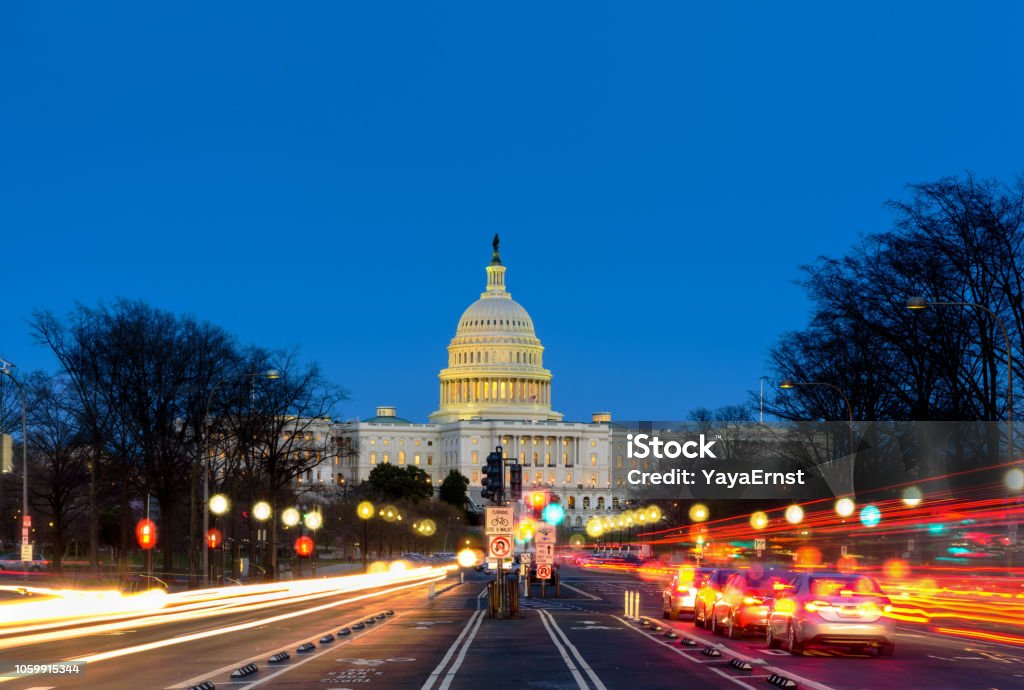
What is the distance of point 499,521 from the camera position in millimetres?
40000

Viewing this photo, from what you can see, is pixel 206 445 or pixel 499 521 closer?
pixel 499 521

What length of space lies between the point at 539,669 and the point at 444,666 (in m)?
1.62

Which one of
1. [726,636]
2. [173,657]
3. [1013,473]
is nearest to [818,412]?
[1013,473]

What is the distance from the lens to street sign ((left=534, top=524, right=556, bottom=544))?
59.1 m

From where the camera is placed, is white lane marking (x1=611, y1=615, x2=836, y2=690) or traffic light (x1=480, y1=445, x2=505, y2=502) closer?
white lane marking (x1=611, y1=615, x2=836, y2=690)

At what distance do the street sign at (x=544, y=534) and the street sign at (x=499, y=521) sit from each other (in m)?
18.9

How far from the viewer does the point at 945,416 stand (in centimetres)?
6384

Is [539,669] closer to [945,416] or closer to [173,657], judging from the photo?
[173,657]

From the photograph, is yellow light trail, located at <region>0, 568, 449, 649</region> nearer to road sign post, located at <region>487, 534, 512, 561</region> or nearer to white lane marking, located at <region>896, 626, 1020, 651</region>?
road sign post, located at <region>487, 534, 512, 561</region>

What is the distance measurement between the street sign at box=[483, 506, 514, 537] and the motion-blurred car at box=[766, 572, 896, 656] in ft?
43.9

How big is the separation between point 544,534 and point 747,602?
2709 centimetres

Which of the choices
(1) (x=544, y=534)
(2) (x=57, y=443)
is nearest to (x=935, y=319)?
(1) (x=544, y=534)

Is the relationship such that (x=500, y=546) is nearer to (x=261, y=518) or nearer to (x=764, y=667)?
(x=764, y=667)

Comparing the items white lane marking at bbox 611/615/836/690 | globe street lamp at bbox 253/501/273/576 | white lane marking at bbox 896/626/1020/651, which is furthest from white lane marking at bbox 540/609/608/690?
globe street lamp at bbox 253/501/273/576
